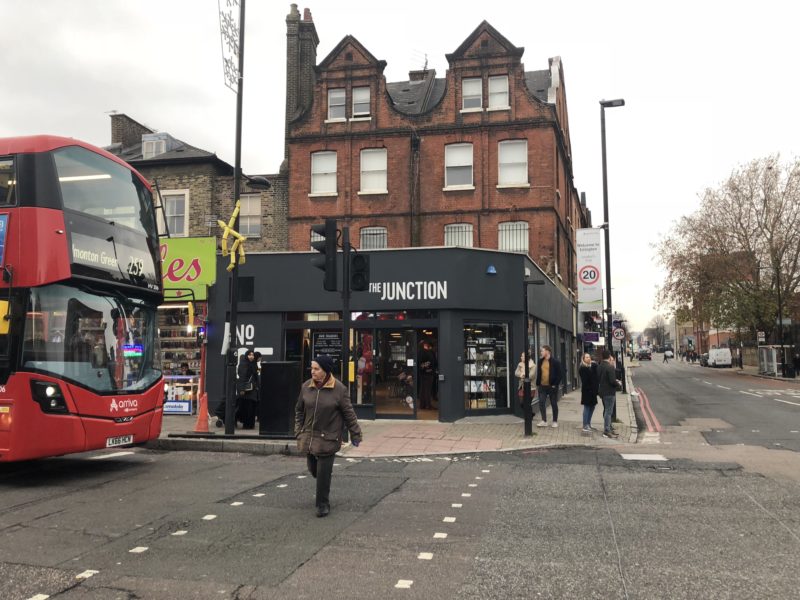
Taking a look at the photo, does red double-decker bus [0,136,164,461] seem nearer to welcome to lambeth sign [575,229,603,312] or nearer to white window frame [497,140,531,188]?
white window frame [497,140,531,188]

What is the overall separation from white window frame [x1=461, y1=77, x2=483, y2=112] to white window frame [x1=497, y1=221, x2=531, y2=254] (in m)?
4.98

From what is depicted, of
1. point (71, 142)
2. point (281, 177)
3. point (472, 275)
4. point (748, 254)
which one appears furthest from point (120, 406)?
point (748, 254)

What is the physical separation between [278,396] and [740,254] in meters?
43.7

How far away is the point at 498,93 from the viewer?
79.7 feet

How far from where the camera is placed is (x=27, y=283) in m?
8.07

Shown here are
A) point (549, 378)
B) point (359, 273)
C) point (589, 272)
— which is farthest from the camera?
point (589, 272)

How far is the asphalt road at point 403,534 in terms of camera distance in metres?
4.48

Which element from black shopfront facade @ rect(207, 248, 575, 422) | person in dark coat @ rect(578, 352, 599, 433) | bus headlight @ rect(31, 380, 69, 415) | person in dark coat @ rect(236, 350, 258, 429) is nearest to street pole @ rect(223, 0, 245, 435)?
person in dark coat @ rect(236, 350, 258, 429)

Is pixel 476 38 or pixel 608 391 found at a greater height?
pixel 476 38

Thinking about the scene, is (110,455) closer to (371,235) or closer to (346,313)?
(346,313)

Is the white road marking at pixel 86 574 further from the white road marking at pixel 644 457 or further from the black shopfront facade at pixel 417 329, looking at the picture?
the black shopfront facade at pixel 417 329

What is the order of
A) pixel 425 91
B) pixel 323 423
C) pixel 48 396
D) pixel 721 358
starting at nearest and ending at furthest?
pixel 323 423, pixel 48 396, pixel 425 91, pixel 721 358

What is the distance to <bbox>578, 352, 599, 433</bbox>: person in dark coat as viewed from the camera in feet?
42.9

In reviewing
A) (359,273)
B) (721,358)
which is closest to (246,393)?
(359,273)
